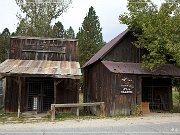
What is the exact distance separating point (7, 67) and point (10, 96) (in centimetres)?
289

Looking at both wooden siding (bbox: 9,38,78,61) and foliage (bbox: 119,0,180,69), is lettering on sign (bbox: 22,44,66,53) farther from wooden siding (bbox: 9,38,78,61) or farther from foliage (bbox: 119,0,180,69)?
foliage (bbox: 119,0,180,69)

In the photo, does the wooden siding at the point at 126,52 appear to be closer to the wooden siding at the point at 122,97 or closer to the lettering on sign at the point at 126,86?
the wooden siding at the point at 122,97

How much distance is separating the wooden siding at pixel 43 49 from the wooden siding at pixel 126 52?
3.98m

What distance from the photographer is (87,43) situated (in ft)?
167

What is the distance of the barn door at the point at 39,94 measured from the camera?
71.6 feet

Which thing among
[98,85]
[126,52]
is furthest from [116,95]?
[98,85]

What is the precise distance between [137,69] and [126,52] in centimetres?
164

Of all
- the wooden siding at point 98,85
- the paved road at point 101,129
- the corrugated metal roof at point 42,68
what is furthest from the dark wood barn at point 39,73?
the paved road at point 101,129

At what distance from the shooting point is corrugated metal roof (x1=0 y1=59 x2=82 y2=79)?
18797mm

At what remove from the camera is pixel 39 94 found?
21.8 m

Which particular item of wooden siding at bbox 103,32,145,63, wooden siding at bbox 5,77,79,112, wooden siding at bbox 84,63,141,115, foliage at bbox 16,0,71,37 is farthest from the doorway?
foliage at bbox 16,0,71,37

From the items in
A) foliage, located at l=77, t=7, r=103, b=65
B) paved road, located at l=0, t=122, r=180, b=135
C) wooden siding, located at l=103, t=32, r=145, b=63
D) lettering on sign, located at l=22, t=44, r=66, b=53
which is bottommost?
paved road, located at l=0, t=122, r=180, b=135

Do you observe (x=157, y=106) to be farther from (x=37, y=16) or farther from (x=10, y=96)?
(x=37, y=16)

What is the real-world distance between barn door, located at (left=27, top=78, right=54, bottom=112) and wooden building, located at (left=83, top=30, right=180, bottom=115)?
371 centimetres
